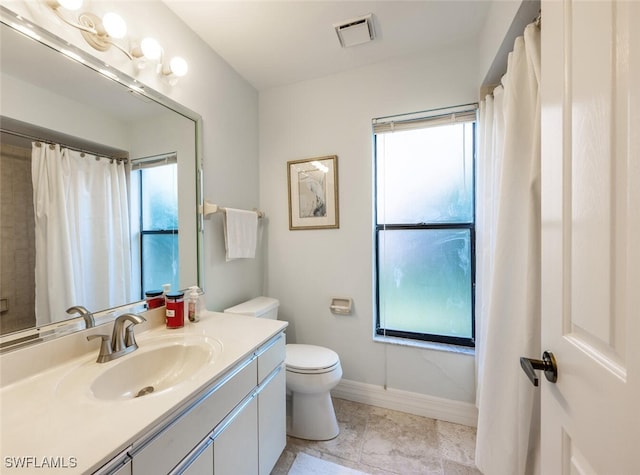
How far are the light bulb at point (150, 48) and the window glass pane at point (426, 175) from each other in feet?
4.62

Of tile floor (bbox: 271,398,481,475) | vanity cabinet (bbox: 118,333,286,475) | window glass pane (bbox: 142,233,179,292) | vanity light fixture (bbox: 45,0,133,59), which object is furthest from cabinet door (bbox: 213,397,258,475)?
vanity light fixture (bbox: 45,0,133,59)

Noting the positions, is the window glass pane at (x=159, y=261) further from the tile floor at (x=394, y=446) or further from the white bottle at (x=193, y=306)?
the tile floor at (x=394, y=446)

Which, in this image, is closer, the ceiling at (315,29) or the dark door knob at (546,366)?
the dark door knob at (546,366)

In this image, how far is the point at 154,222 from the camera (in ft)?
4.31

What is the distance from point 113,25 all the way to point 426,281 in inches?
85.1

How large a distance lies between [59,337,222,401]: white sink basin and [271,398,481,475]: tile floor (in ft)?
2.73

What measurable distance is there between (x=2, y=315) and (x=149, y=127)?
3.07 ft

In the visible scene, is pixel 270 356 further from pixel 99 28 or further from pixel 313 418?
pixel 99 28

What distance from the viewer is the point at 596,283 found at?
0.50 m

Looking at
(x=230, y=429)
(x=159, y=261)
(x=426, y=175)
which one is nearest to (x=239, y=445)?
(x=230, y=429)

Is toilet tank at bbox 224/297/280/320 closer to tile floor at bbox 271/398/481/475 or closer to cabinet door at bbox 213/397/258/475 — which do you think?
cabinet door at bbox 213/397/258/475

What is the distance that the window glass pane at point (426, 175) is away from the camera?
68.2 inches

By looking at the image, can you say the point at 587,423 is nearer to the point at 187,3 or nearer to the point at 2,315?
the point at 2,315

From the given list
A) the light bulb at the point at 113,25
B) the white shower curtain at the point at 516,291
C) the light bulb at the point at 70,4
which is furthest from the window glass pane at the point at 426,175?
the light bulb at the point at 70,4
